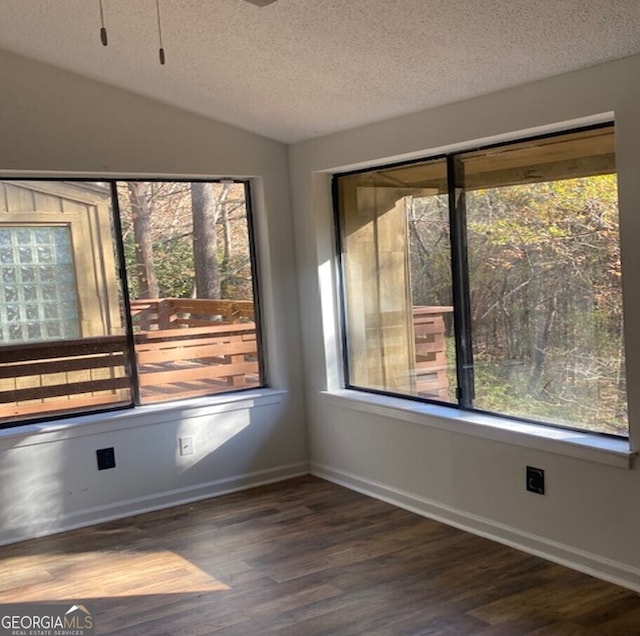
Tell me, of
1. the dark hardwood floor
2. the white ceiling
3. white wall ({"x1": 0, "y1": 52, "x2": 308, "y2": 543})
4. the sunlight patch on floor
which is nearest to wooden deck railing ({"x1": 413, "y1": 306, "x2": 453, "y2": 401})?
the dark hardwood floor

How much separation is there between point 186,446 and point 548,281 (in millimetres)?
2163

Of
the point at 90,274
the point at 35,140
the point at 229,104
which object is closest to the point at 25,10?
the point at 35,140

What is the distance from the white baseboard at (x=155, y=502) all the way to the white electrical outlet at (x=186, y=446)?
7.7 inches

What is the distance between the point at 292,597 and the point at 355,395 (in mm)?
1469

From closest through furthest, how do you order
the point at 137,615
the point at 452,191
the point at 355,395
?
the point at 137,615, the point at 452,191, the point at 355,395

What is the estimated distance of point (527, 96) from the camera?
10.5 feet

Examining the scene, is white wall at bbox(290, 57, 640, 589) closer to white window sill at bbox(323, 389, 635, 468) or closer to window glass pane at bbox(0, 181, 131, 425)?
white window sill at bbox(323, 389, 635, 468)

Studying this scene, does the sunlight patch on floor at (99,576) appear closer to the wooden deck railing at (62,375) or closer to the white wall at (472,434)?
the wooden deck railing at (62,375)

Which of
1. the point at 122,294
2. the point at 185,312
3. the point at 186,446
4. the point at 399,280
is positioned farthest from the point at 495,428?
the point at 122,294

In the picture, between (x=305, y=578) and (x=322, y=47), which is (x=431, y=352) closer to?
(x=305, y=578)

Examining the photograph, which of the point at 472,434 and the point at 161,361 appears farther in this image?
the point at 161,361

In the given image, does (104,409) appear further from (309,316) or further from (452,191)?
(452,191)

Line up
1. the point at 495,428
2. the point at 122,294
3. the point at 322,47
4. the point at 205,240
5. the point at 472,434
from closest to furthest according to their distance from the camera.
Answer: the point at 322,47 → the point at 495,428 → the point at 472,434 → the point at 122,294 → the point at 205,240

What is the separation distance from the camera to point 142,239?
4242 mm
